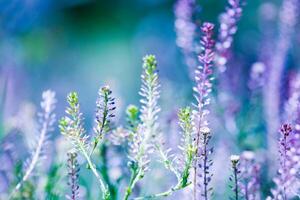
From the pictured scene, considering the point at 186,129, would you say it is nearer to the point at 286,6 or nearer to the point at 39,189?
the point at 39,189

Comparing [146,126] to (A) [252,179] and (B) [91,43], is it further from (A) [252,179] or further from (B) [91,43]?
(B) [91,43]

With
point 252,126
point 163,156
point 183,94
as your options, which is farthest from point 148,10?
point 163,156

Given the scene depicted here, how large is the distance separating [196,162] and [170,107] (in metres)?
0.49

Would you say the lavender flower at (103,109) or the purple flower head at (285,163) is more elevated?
the lavender flower at (103,109)

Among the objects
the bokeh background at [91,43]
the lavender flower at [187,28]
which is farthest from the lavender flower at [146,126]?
the bokeh background at [91,43]

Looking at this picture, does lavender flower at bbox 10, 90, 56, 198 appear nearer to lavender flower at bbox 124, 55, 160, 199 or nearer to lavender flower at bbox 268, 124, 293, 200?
lavender flower at bbox 124, 55, 160, 199

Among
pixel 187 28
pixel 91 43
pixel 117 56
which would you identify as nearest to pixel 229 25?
pixel 187 28

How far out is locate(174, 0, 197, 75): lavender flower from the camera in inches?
34.9

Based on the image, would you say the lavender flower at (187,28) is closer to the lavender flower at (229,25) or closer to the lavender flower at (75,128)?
the lavender flower at (229,25)

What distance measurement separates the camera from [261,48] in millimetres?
1137

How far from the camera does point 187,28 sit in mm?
938

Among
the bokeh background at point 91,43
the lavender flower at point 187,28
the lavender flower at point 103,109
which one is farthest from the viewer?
the bokeh background at point 91,43

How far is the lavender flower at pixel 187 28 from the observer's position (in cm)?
89

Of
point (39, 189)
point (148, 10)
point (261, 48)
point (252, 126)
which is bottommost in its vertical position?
point (39, 189)
